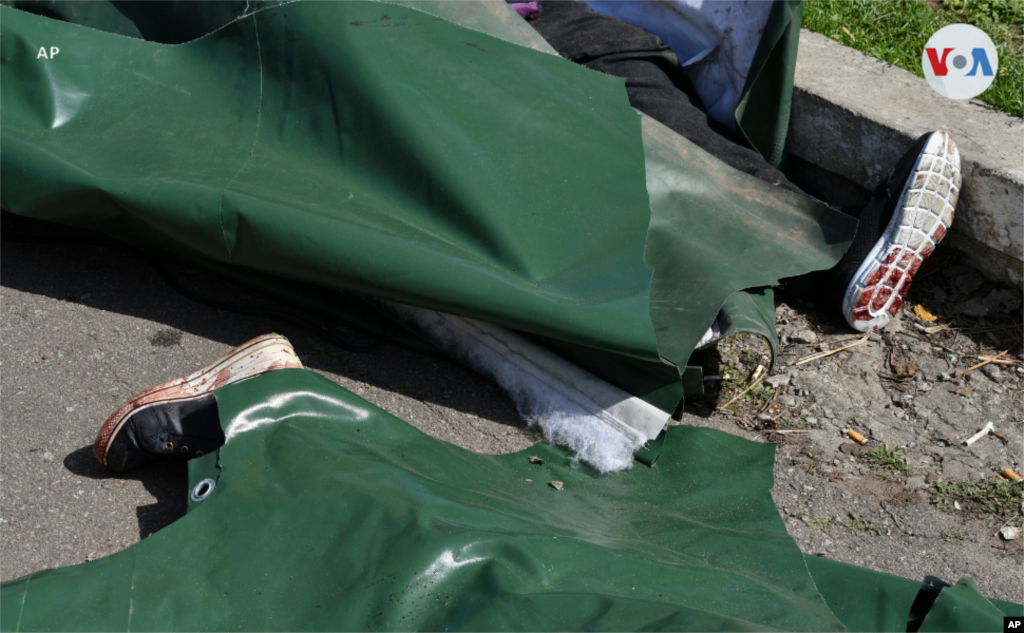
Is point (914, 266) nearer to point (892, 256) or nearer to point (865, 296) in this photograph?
point (892, 256)

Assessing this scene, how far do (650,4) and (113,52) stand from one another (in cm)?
197

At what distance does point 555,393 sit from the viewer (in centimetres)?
223

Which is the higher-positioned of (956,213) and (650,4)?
(650,4)

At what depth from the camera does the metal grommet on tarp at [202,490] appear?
5.58 ft

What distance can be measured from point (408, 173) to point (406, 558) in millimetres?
1071

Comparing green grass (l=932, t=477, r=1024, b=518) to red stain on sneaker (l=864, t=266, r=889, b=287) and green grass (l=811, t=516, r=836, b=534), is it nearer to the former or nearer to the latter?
green grass (l=811, t=516, r=836, b=534)

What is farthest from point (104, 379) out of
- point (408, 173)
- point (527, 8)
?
point (527, 8)

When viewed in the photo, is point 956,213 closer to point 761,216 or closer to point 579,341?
point 761,216

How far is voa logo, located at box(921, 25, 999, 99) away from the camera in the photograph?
10.1 feet

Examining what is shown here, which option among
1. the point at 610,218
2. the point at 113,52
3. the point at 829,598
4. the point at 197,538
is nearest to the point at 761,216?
the point at 610,218

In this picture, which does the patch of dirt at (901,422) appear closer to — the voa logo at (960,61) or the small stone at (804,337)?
the small stone at (804,337)

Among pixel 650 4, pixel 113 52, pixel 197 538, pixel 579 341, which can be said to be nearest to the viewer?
pixel 197 538

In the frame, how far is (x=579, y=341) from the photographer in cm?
203

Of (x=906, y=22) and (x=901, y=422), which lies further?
(x=906, y=22)
